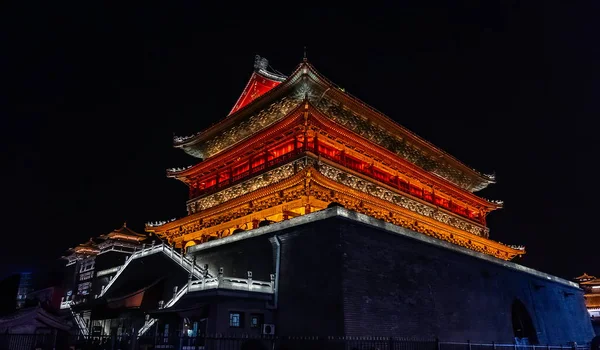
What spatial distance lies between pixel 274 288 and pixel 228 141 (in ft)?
50.7

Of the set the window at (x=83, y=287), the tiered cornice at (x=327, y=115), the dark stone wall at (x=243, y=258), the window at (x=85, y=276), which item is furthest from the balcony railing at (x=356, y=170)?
the window at (x=85, y=276)

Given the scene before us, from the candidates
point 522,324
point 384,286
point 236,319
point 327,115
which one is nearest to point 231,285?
point 236,319

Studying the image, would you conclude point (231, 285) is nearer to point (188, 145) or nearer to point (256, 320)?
point (256, 320)

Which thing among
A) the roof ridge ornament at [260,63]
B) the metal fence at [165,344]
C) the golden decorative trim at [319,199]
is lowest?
the metal fence at [165,344]

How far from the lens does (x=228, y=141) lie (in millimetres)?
31109

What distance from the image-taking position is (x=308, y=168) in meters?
22.3

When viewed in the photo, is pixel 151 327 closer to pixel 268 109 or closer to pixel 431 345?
pixel 431 345

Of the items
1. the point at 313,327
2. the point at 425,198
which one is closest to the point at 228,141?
the point at 425,198

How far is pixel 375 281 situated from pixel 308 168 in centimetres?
739

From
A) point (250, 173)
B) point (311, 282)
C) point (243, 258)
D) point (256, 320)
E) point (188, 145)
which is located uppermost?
point (188, 145)

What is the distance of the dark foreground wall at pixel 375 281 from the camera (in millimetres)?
15992

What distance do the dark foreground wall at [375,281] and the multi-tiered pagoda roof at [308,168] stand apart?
5002mm

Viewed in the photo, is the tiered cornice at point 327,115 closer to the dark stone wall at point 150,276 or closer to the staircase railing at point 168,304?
the dark stone wall at point 150,276

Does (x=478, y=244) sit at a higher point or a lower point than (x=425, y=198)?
lower
